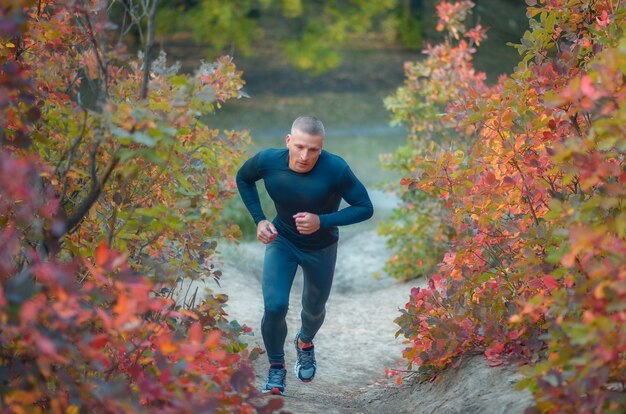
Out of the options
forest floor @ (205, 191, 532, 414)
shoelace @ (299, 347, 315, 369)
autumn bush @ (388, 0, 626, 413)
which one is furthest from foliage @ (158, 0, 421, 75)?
autumn bush @ (388, 0, 626, 413)

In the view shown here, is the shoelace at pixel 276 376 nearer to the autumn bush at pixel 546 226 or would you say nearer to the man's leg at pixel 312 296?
the man's leg at pixel 312 296

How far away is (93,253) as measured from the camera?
12.3 ft

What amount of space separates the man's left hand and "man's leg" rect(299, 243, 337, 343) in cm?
35

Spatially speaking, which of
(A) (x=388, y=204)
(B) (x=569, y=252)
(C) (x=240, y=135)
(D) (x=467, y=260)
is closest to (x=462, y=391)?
(D) (x=467, y=260)

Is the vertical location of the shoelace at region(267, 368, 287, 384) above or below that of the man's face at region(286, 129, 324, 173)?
below

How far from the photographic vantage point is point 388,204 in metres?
14.8

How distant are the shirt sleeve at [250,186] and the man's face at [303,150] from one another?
0.93 ft

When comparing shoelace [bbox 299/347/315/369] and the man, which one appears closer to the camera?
the man

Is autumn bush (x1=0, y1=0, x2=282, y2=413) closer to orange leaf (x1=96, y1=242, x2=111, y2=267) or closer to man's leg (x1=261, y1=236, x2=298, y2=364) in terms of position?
orange leaf (x1=96, y1=242, x2=111, y2=267)

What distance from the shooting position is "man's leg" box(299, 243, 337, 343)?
524cm

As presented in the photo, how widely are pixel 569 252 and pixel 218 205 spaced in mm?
3493

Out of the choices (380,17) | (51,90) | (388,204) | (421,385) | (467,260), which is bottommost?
(421,385)

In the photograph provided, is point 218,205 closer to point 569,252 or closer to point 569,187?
point 569,187

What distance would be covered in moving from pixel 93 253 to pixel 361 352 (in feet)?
12.2
